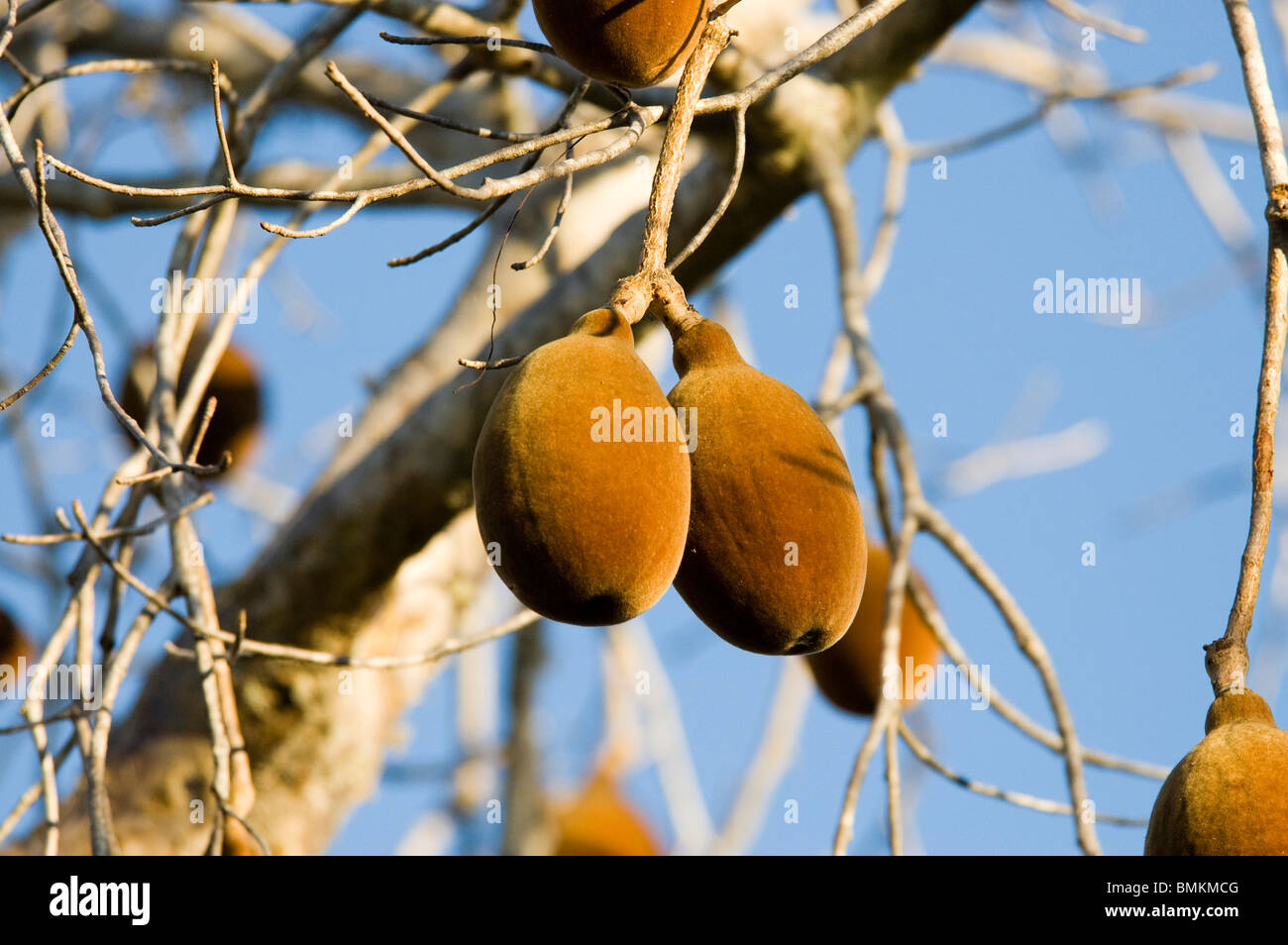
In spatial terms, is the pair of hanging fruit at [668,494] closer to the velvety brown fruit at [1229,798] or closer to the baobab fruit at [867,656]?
the velvety brown fruit at [1229,798]

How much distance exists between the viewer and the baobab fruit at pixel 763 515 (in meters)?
0.87

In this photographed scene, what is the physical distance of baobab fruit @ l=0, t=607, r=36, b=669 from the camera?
2.01 metres

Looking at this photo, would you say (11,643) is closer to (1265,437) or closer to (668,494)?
(668,494)

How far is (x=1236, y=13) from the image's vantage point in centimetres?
110

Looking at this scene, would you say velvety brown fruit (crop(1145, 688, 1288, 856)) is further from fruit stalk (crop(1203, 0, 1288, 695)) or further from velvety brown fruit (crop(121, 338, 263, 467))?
velvety brown fruit (crop(121, 338, 263, 467))

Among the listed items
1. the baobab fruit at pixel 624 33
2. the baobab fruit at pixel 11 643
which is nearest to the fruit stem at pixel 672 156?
the baobab fruit at pixel 624 33

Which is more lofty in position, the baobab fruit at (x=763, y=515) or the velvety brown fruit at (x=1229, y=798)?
the baobab fruit at (x=763, y=515)

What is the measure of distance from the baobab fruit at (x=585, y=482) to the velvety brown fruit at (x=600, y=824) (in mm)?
3669

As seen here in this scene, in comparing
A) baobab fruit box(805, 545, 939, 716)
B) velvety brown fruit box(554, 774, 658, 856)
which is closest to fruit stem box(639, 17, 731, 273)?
baobab fruit box(805, 545, 939, 716)

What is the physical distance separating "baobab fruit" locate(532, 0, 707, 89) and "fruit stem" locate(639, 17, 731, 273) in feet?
0.08

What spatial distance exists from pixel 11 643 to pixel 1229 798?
178 cm

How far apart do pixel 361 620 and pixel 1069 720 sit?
117cm

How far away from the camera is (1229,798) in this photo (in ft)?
2.72

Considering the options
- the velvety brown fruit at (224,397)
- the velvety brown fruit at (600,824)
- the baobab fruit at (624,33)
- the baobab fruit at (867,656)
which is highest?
the velvety brown fruit at (224,397)
